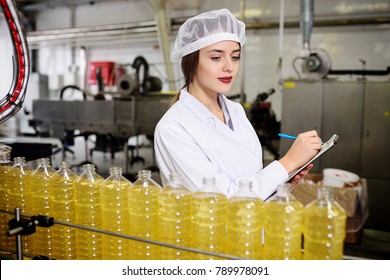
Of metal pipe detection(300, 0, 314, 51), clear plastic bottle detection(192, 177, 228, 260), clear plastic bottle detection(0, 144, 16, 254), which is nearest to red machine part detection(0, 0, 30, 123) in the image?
clear plastic bottle detection(0, 144, 16, 254)

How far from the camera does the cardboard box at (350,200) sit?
141 inches

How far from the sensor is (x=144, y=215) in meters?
1.20

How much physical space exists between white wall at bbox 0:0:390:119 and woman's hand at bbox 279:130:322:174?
5.13 meters

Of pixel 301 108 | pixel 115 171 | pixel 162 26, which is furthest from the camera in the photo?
pixel 162 26

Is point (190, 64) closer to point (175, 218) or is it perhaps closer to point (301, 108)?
point (175, 218)

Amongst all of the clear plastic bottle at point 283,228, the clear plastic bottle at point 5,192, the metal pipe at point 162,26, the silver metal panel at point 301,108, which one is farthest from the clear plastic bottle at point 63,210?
the metal pipe at point 162,26

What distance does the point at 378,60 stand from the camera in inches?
255

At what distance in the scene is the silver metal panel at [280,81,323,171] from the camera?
4797 millimetres

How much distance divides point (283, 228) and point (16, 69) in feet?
4.49

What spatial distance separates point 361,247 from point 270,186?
9.42 ft

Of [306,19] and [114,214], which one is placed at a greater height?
[306,19]

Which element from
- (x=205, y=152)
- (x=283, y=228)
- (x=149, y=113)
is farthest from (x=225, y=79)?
(x=149, y=113)

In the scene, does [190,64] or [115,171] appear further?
[190,64]
